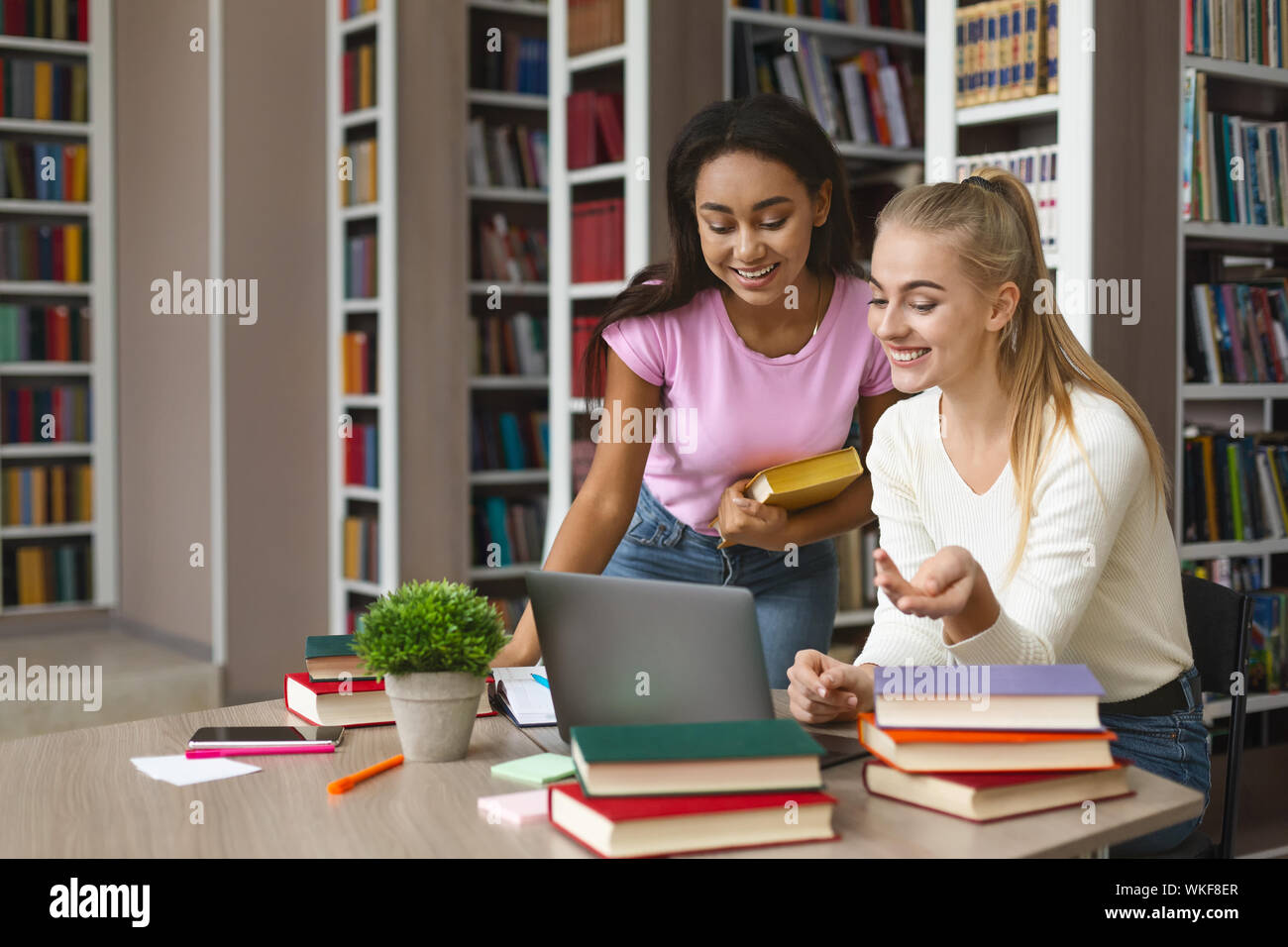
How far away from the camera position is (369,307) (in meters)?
4.78

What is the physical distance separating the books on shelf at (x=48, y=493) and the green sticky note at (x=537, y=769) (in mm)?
4850

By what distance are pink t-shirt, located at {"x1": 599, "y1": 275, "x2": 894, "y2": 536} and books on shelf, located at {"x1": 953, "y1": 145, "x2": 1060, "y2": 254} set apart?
2.67 ft

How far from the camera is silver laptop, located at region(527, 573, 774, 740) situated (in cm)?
133

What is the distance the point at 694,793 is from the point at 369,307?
12.9 ft

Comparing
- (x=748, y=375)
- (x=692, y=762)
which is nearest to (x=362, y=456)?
(x=748, y=375)

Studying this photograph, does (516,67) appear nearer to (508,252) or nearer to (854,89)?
(508,252)

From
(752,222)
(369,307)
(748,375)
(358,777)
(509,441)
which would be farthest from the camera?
(509,441)

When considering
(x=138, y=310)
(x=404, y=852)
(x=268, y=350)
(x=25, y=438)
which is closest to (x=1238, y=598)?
(x=404, y=852)

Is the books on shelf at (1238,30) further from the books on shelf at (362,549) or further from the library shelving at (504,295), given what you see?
the books on shelf at (362,549)

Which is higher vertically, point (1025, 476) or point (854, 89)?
point (854, 89)

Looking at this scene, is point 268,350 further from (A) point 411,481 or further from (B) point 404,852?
(B) point 404,852

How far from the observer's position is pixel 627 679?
1.36m

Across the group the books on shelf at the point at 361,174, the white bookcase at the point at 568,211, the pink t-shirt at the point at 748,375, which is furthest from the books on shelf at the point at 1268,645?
the books on shelf at the point at 361,174
